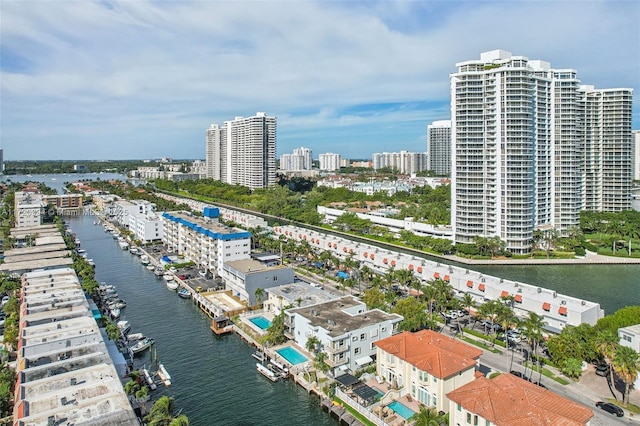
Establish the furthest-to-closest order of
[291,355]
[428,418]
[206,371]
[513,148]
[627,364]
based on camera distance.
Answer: [513,148] < [291,355] < [206,371] < [627,364] < [428,418]

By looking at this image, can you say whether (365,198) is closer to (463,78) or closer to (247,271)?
(463,78)

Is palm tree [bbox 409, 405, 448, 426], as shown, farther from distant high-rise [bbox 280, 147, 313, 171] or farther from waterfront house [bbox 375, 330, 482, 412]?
distant high-rise [bbox 280, 147, 313, 171]

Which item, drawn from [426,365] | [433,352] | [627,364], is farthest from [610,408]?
[426,365]

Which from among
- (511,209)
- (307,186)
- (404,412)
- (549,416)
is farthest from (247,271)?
(307,186)

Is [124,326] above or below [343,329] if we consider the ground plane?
below

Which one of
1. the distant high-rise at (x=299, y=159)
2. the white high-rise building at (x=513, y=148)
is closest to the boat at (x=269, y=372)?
the white high-rise building at (x=513, y=148)

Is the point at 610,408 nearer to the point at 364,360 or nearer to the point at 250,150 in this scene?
the point at 364,360

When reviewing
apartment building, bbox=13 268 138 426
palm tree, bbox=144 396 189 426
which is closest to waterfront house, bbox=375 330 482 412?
palm tree, bbox=144 396 189 426
